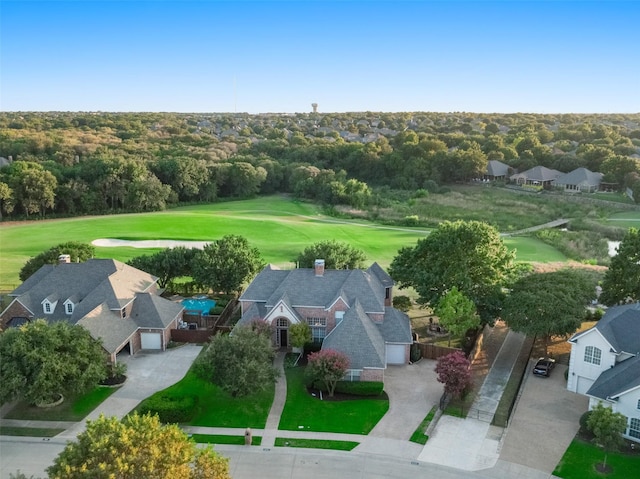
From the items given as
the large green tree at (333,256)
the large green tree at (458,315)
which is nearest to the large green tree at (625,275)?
the large green tree at (458,315)

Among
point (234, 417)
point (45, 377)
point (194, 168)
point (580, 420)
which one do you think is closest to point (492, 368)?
point (580, 420)

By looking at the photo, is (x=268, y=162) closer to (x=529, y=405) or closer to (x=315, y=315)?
(x=315, y=315)

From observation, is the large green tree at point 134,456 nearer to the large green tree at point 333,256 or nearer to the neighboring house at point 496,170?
the large green tree at point 333,256

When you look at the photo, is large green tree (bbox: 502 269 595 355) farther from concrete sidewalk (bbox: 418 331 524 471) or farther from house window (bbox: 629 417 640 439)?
house window (bbox: 629 417 640 439)

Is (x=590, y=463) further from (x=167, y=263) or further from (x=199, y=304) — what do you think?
(x=167, y=263)

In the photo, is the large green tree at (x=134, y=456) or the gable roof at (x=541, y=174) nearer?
the large green tree at (x=134, y=456)

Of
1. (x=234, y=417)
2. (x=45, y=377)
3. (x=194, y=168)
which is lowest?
(x=234, y=417)
